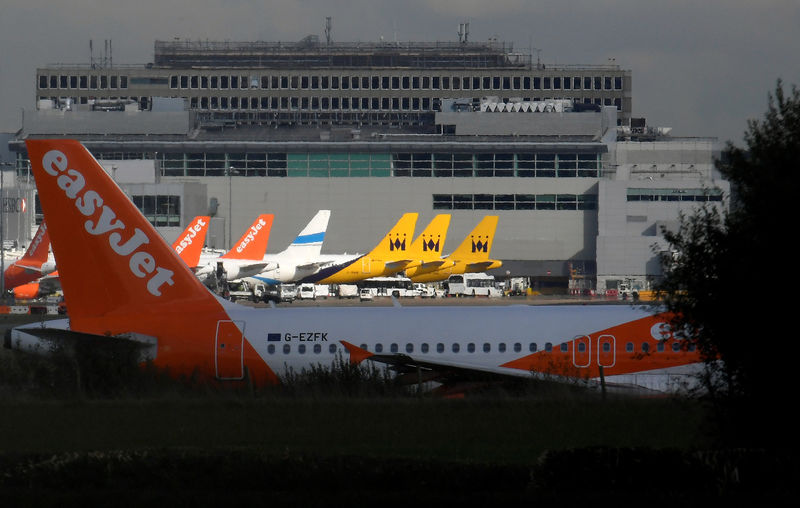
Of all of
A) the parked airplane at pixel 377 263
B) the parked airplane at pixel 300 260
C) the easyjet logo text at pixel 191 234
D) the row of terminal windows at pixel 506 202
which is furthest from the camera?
the row of terminal windows at pixel 506 202

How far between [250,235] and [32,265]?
18.0m

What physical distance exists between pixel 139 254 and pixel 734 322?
15.8 m

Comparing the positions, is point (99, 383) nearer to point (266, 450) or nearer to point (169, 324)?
point (169, 324)

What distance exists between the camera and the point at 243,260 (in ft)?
342

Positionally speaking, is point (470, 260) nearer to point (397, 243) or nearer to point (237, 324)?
point (397, 243)

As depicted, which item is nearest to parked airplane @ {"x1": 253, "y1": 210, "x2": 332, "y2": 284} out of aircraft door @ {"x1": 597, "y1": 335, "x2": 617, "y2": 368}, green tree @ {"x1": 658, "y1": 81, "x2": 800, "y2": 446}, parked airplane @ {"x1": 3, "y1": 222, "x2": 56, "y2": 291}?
parked airplane @ {"x1": 3, "y1": 222, "x2": 56, "y2": 291}

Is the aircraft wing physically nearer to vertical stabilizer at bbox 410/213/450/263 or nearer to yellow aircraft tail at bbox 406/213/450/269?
yellow aircraft tail at bbox 406/213/450/269

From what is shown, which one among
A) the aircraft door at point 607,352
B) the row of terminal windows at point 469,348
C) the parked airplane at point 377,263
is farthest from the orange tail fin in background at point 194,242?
A: the aircraft door at point 607,352

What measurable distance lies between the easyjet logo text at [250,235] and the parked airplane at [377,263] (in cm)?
855

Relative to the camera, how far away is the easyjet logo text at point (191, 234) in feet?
314

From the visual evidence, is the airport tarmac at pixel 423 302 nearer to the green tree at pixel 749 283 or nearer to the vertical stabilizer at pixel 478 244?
the vertical stabilizer at pixel 478 244

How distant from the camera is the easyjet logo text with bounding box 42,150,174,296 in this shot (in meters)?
27.3

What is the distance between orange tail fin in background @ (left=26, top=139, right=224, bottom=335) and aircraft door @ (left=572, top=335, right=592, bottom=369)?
25.8 ft

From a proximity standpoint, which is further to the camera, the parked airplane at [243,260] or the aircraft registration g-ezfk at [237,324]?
the parked airplane at [243,260]
